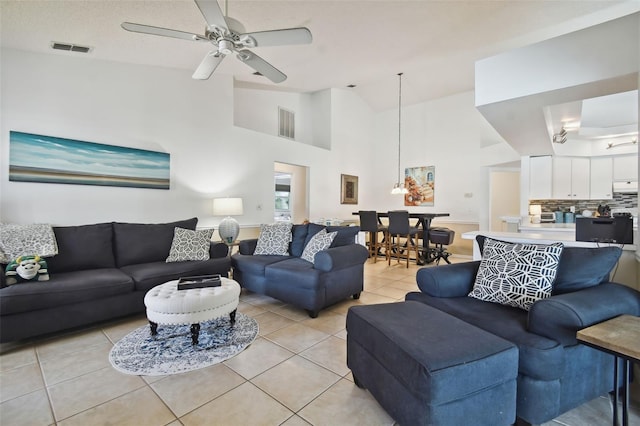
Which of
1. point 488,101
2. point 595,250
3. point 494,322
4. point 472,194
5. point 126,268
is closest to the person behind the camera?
point 494,322

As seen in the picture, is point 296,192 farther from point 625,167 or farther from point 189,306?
point 625,167

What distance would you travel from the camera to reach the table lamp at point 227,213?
14.0ft

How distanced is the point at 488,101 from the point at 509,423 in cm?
260

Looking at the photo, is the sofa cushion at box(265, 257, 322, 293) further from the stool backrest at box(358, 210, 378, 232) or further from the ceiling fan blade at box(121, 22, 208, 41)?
the stool backrest at box(358, 210, 378, 232)

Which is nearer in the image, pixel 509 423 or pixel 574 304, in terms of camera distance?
pixel 509 423

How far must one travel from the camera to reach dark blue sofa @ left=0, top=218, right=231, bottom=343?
2.25 m

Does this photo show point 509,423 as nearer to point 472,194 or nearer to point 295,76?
point 295,76

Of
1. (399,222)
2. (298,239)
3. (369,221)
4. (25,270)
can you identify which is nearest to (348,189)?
(369,221)

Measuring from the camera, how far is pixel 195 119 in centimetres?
432

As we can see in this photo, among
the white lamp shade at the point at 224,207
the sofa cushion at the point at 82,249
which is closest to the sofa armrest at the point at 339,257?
the white lamp shade at the point at 224,207

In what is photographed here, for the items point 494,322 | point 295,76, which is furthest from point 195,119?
point 494,322

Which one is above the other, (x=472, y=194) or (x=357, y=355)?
(x=472, y=194)

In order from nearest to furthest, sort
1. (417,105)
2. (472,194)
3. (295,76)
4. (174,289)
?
(174,289)
(295,76)
(472,194)
(417,105)

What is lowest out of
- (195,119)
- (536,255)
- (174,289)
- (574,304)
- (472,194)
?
(174,289)
